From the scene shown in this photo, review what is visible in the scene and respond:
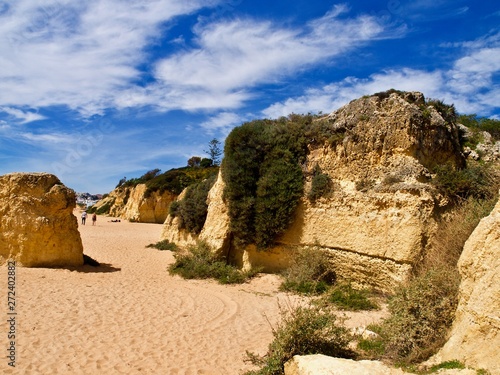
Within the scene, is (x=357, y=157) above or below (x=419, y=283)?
above

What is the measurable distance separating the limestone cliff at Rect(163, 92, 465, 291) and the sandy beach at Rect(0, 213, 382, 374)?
2.01 m

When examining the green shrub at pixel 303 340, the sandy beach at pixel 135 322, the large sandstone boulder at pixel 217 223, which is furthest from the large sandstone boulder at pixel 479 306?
the large sandstone boulder at pixel 217 223

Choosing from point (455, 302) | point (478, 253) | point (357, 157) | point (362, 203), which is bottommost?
point (455, 302)

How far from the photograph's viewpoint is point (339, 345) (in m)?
6.54

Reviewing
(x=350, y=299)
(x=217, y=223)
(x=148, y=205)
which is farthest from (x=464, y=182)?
(x=148, y=205)

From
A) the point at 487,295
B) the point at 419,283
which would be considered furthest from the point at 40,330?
the point at 487,295

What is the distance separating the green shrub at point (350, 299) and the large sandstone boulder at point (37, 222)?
9.60 m

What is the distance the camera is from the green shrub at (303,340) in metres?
6.07

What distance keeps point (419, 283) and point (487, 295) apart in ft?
5.39

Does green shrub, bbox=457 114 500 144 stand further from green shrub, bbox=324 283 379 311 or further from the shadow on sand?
the shadow on sand

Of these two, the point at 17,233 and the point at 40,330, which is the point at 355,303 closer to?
the point at 40,330

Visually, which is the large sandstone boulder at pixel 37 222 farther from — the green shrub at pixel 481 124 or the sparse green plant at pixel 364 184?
the green shrub at pixel 481 124

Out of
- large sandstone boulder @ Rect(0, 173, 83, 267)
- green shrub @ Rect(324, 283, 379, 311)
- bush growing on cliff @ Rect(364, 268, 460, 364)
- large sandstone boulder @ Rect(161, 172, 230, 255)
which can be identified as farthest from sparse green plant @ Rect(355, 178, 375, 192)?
large sandstone boulder @ Rect(0, 173, 83, 267)

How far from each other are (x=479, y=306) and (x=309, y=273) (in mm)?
7370
